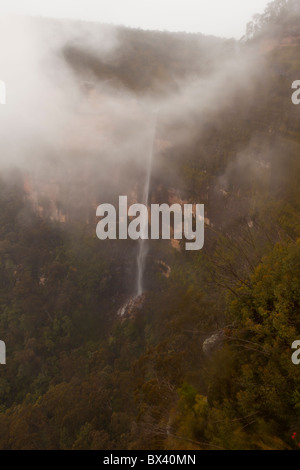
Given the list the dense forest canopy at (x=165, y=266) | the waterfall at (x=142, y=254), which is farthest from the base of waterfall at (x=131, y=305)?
the dense forest canopy at (x=165, y=266)

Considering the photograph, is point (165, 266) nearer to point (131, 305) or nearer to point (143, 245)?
point (143, 245)

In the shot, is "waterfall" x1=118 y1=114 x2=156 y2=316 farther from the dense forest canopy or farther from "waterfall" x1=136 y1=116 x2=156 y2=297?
the dense forest canopy

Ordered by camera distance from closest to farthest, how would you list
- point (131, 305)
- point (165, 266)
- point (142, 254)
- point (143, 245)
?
point (165, 266) → point (131, 305) → point (142, 254) → point (143, 245)

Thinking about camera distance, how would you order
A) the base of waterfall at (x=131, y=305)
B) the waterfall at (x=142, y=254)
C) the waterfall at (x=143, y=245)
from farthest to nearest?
the waterfall at (x=143, y=245) < the waterfall at (x=142, y=254) < the base of waterfall at (x=131, y=305)

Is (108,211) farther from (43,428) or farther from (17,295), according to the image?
(43,428)

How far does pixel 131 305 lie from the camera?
35.7m

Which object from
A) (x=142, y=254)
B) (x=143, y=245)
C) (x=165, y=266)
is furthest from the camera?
(x=143, y=245)

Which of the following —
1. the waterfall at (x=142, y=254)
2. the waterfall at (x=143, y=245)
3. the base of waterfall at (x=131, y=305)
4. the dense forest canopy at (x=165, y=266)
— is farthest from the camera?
the waterfall at (x=143, y=245)

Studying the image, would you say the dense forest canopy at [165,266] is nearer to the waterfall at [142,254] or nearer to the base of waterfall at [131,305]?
the base of waterfall at [131,305]

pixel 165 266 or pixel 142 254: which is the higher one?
pixel 142 254

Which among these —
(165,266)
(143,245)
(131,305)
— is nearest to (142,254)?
(143,245)

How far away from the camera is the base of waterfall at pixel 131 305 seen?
34312 mm

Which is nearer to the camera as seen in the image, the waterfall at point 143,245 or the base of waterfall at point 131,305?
the base of waterfall at point 131,305

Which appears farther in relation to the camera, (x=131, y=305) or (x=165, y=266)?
(x=131, y=305)
